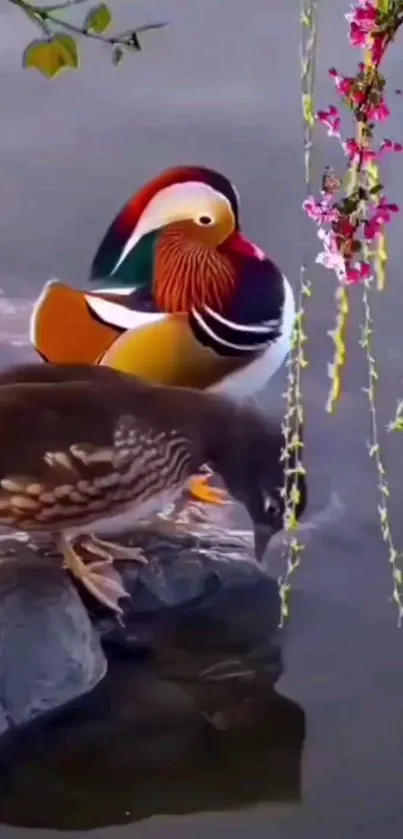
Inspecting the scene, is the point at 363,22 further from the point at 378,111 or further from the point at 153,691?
the point at 153,691

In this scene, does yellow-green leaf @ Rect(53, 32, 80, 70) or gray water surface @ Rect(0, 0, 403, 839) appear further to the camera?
gray water surface @ Rect(0, 0, 403, 839)

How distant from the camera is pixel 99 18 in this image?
102 cm

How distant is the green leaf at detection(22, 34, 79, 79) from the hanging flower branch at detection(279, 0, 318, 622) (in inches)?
8.5

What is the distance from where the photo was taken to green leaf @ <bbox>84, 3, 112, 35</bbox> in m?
1.02

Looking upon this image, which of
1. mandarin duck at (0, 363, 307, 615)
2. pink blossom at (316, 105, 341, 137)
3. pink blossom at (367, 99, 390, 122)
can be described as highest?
pink blossom at (367, 99, 390, 122)

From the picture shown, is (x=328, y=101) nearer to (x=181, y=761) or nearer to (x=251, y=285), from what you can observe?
(x=251, y=285)

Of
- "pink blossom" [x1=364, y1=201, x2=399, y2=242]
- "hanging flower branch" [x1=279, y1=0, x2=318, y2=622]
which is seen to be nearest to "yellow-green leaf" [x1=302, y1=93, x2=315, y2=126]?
"hanging flower branch" [x1=279, y1=0, x2=318, y2=622]

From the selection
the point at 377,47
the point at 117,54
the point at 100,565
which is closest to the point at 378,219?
the point at 377,47

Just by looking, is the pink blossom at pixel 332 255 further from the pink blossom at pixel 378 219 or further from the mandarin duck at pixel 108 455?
the mandarin duck at pixel 108 455

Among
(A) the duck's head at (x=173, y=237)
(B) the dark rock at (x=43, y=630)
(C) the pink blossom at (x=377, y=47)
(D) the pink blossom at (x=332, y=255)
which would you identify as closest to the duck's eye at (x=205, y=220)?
(A) the duck's head at (x=173, y=237)

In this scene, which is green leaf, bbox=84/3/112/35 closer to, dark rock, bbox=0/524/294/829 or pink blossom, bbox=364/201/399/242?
pink blossom, bbox=364/201/399/242

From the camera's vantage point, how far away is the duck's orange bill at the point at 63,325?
111 centimetres

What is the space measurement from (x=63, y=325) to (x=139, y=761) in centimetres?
41

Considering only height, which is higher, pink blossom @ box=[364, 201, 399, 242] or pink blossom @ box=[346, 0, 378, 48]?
pink blossom @ box=[346, 0, 378, 48]
